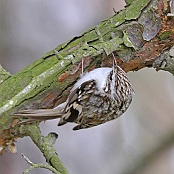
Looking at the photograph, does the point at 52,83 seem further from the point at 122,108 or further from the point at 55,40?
the point at 55,40

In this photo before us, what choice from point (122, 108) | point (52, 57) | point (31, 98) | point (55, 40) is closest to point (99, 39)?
point (52, 57)

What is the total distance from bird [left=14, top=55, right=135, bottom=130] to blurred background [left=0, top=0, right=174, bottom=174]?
1.21 meters

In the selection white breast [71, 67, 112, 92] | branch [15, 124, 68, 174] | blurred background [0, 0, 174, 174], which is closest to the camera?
branch [15, 124, 68, 174]

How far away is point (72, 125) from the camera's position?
3109 millimetres

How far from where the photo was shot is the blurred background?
10.1 ft

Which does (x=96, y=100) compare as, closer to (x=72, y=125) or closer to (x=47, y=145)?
(x=47, y=145)

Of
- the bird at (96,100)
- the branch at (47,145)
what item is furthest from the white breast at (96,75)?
the branch at (47,145)

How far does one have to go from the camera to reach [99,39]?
5.11 feet

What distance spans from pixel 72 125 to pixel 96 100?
52.1 inches

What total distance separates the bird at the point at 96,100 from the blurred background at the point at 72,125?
1.21 metres

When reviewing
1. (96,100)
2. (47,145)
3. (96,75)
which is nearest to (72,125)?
(96,100)

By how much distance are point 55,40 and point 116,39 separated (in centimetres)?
165

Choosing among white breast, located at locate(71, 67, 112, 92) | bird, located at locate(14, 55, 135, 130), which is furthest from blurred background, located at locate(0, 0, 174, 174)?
white breast, located at locate(71, 67, 112, 92)

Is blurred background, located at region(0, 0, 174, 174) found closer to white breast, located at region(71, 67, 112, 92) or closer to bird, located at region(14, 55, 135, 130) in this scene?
bird, located at region(14, 55, 135, 130)
